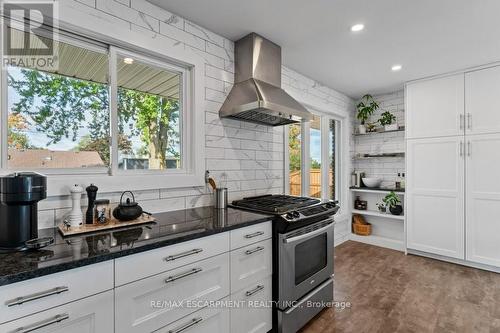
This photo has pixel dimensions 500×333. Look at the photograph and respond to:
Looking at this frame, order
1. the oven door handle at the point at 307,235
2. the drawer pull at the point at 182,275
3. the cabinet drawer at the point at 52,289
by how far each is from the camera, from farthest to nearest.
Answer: the oven door handle at the point at 307,235, the drawer pull at the point at 182,275, the cabinet drawer at the point at 52,289

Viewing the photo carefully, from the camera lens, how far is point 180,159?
7.11 ft

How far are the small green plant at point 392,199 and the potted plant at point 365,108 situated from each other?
112cm

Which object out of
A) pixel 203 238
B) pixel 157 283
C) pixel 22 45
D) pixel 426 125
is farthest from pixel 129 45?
pixel 426 125

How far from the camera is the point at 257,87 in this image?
7.07 ft

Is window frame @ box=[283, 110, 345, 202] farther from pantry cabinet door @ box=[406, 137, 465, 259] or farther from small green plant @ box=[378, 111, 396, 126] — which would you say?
pantry cabinet door @ box=[406, 137, 465, 259]

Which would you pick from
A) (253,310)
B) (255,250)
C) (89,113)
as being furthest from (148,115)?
(253,310)

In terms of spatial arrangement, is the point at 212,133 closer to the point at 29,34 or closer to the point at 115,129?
the point at 115,129

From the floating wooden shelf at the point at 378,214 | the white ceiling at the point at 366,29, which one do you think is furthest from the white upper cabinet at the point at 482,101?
the floating wooden shelf at the point at 378,214

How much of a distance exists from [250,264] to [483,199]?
3.10 meters

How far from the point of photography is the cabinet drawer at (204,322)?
1.35 m

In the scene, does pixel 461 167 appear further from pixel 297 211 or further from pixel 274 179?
pixel 297 211

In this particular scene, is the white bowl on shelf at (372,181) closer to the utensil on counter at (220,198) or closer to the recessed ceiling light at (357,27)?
the recessed ceiling light at (357,27)

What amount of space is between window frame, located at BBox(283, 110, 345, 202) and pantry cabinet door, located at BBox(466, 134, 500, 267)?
1.62 m

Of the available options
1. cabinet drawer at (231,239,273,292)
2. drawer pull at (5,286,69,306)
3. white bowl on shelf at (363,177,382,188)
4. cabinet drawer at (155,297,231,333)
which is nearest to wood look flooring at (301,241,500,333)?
cabinet drawer at (231,239,273,292)
